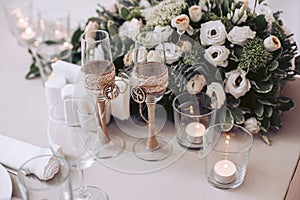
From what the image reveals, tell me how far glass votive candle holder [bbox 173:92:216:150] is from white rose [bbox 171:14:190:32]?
0.54 feet

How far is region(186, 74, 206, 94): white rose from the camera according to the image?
115 cm

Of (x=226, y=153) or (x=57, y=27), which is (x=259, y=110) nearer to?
(x=226, y=153)

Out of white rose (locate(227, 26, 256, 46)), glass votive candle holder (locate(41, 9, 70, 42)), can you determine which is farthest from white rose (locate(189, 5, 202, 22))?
glass votive candle holder (locate(41, 9, 70, 42))

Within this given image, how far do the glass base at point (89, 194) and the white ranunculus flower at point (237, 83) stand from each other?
40 centimetres

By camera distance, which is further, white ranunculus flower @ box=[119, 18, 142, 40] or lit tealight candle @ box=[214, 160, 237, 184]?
white ranunculus flower @ box=[119, 18, 142, 40]

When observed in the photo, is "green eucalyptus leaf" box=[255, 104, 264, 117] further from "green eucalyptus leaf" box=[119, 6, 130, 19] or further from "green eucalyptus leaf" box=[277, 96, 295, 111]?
"green eucalyptus leaf" box=[119, 6, 130, 19]

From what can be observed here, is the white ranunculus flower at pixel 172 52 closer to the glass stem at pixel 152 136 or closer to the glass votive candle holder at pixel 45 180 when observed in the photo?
the glass stem at pixel 152 136

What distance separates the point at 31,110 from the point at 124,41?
1.10ft

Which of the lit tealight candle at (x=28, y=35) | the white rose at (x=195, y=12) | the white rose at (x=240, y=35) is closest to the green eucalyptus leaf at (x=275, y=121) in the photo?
the white rose at (x=240, y=35)

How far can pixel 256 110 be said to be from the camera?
1154 millimetres

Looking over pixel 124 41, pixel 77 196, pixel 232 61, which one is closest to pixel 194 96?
pixel 232 61

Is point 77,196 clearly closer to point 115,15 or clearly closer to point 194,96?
point 194,96

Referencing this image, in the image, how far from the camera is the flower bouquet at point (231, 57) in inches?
44.7

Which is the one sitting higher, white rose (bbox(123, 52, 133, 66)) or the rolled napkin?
white rose (bbox(123, 52, 133, 66))
